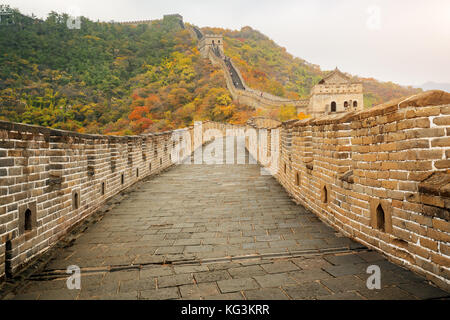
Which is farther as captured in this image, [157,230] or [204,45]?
[204,45]

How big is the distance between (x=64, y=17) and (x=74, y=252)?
369ft

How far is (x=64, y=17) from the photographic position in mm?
93250

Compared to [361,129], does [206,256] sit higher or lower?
lower

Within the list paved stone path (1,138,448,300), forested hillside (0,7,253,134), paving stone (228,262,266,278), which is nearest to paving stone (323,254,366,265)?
paved stone path (1,138,448,300)

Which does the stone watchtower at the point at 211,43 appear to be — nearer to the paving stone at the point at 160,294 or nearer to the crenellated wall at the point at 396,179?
the crenellated wall at the point at 396,179

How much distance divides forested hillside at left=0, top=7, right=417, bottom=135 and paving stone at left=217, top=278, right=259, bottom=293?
41852mm

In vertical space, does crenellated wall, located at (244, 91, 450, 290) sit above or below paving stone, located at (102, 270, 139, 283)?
above

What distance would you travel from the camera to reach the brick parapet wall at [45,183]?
2.92 meters

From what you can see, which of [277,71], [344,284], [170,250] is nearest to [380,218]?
[344,284]

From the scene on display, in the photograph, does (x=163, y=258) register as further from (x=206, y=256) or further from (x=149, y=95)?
(x=149, y=95)

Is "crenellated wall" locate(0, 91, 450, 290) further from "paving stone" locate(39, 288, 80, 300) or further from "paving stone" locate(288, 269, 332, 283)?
"paving stone" locate(288, 269, 332, 283)

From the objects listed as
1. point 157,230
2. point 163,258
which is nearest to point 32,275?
point 163,258

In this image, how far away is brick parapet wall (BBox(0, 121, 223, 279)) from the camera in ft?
9.57
